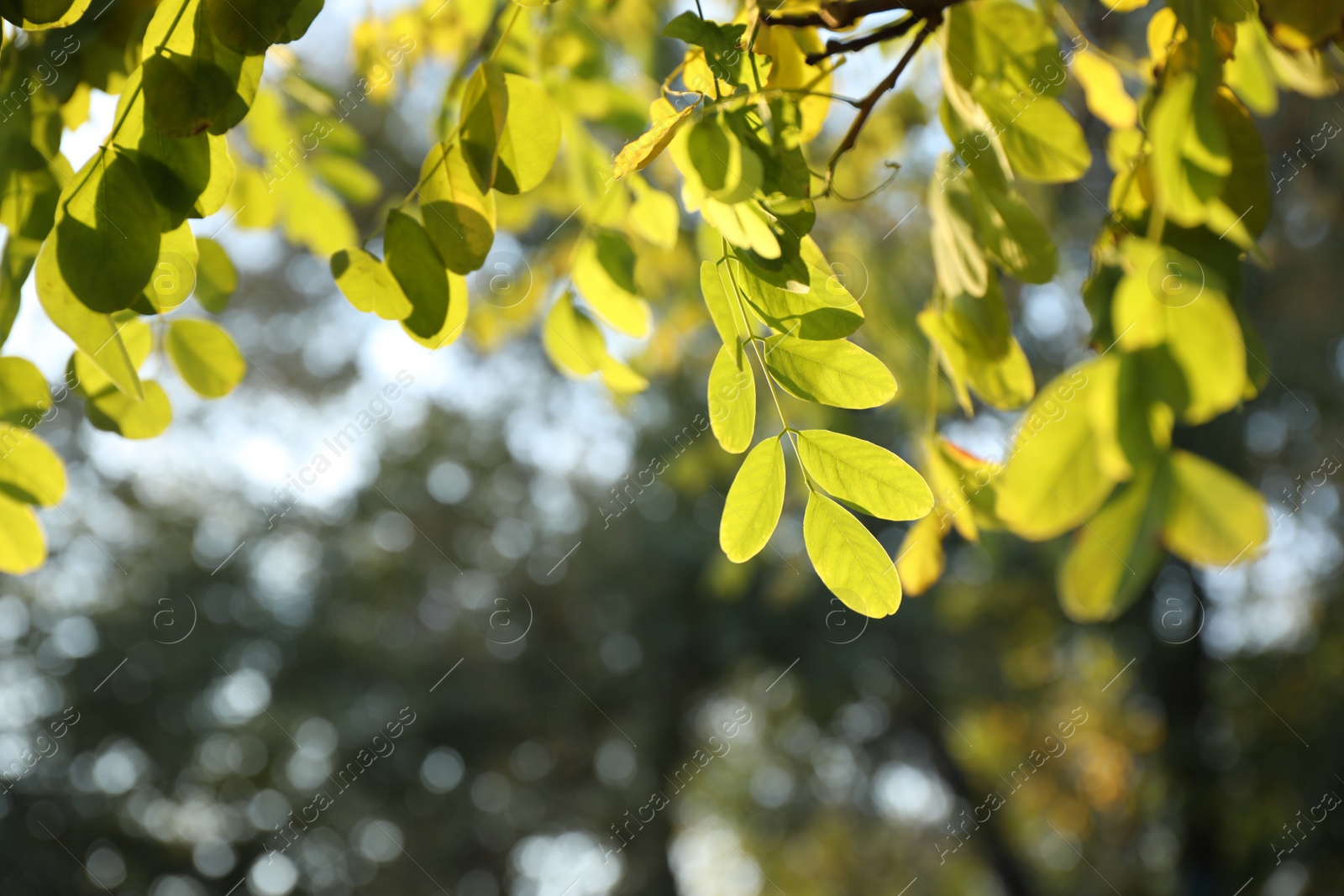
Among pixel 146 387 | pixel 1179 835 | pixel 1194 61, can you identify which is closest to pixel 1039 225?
pixel 1194 61

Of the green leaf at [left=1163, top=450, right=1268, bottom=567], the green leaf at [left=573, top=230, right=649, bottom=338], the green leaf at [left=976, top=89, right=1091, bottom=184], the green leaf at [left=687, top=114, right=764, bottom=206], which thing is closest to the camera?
the green leaf at [left=1163, top=450, right=1268, bottom=567]

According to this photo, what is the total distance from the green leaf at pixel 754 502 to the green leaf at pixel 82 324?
38 cm

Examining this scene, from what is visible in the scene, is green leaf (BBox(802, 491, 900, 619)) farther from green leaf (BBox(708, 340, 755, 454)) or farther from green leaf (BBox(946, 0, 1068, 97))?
green leaf (BBox(946, 0, 1068, 97))

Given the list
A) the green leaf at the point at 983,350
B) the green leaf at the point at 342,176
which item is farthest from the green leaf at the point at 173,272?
the green leaf at the point at 342,176

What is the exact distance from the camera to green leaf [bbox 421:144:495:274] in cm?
58

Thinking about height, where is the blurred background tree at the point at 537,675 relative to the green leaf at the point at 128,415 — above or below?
below

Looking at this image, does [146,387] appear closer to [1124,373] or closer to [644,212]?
[644,212]

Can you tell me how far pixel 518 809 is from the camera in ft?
28.5

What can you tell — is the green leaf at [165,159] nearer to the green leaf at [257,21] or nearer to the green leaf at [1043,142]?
the green leaf at [257,21]

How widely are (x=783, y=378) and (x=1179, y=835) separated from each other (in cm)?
883

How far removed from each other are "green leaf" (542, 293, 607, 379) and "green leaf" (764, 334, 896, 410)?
1.26ft

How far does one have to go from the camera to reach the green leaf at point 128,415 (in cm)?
72

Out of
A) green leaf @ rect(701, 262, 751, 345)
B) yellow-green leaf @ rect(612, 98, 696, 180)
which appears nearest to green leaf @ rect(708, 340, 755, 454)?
green leaf @ rect(701, 262, 751, 345)

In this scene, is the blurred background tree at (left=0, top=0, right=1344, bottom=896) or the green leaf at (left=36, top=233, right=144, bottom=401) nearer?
the green leaf at (left=36, top=233, right=144, bottom=401)
